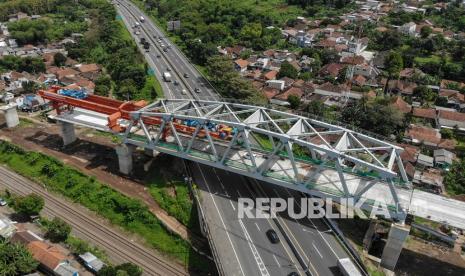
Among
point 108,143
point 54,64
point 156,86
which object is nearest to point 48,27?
point 54,64

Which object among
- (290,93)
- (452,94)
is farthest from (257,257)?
(452,94)

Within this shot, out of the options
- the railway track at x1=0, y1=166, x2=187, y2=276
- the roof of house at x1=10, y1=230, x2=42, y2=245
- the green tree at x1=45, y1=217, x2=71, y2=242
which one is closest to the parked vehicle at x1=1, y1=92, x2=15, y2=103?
the railway track at x1=0, y1=166, x2=187, y2=276

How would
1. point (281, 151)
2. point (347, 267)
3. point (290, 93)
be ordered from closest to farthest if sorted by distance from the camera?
1. point (347, 267)
2. point (281, 151)
3. point (290, 93)

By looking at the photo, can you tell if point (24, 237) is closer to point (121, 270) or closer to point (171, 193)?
point (121, 270)

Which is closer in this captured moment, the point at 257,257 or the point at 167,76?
the point at 257,257

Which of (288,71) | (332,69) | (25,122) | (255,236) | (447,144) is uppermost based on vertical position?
(332,69)

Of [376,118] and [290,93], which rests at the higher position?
[376,118]

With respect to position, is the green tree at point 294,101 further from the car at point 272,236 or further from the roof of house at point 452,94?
the car at point 272,236

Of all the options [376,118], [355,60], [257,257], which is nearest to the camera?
[257,257]
